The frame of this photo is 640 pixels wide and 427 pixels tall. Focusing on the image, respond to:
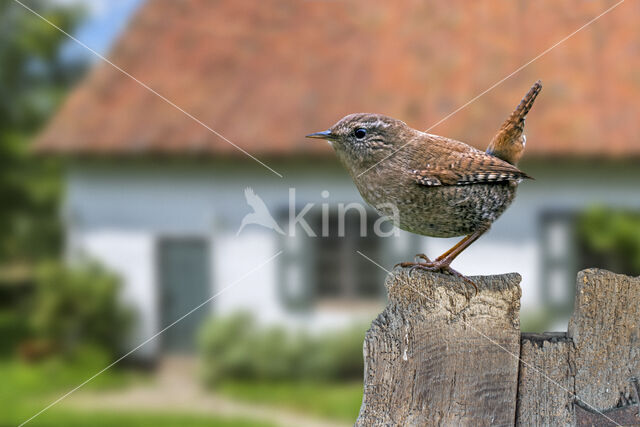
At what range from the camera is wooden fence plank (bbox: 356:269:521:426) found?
7.43 ft

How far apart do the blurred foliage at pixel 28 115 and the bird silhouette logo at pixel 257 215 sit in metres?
6.55

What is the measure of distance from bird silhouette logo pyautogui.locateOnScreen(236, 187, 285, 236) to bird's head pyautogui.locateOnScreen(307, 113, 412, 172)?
275 inches

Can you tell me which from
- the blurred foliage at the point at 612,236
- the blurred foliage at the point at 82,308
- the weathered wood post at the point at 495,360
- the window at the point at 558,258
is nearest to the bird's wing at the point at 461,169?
Answer: the weathered wood post at the point at 495,360

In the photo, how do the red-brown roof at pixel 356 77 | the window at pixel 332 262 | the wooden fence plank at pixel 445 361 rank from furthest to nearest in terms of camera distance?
the window at pixel 332 262, the red-brown roof at pixel 356 77, the wooden fence plank at pixel 445 361

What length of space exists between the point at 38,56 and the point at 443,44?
11575 mm

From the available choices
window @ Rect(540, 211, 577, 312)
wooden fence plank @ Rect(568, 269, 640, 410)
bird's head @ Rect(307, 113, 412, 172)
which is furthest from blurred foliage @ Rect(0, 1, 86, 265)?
wooden fence plank @ Rect(568, 269, 640, 410)

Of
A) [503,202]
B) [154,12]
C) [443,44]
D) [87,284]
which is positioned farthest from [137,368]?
[503,202]

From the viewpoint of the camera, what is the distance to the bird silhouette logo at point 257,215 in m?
10.1

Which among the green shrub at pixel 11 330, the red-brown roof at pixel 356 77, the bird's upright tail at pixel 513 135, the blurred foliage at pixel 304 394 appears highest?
the red-brown roof at pixel 356 77

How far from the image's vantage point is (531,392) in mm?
2320

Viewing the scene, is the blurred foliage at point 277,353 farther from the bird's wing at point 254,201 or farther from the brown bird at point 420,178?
the brown bird at point 420,178

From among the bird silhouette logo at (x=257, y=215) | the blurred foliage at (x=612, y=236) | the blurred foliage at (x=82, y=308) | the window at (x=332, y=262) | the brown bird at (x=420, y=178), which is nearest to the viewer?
the brown bird at (x=420, y=178)

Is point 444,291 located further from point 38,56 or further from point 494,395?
point 38,56

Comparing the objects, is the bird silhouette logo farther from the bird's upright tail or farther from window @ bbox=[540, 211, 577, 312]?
the bird's upright tail
